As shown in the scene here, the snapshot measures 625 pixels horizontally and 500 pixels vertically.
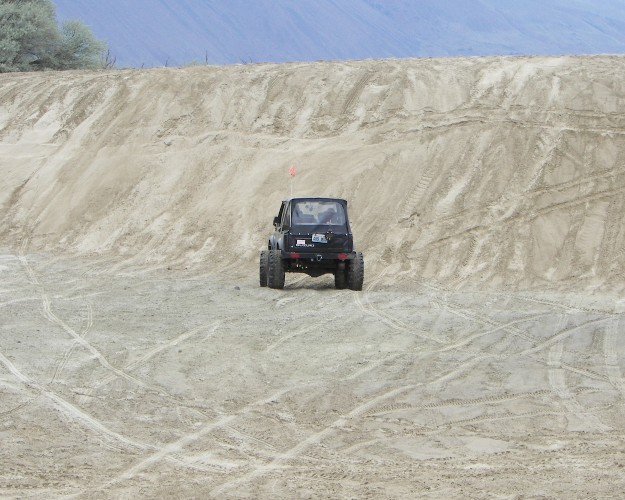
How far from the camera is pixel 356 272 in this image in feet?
69.7

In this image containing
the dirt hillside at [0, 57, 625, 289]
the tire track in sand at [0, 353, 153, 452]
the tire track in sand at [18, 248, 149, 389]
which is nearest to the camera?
the tire track in sand at [0, 353, 153, 452]

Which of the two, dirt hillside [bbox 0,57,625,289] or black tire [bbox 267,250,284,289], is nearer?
black tire [bbox 267,250,284,289]

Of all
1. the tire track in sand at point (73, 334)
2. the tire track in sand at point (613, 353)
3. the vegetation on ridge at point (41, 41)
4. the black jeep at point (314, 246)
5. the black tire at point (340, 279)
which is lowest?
the tire track in sand at point (73, 334)

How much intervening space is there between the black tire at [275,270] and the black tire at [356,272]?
129cm

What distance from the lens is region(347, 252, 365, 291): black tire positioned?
21.2m

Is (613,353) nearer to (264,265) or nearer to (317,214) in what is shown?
(317,214)

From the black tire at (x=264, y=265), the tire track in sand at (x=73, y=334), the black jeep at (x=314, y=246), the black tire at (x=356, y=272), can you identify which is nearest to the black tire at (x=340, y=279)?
the black jeep at (x=314, y=246)

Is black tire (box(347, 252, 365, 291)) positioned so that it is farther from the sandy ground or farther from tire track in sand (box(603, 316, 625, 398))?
tire track in sand (box(603, 316, 625, 398))

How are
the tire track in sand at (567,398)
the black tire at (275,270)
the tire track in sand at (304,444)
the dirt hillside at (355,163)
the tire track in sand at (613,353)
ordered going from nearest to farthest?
the tire track in sand at (304,444) < the tire track in sand at (567,398) < the tire track in sand at (613,353) < the black tire at (275,270) < the dirt hillside at (355,163)

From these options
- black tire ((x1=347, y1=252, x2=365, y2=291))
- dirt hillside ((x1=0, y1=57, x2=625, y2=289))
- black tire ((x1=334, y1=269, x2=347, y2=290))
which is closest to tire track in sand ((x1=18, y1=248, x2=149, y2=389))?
dirt hillside ((x1=0, y1=57, x2=625, y2=289))

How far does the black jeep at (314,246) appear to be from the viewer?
68.8 feet

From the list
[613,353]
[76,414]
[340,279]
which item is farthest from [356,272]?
[76,414]

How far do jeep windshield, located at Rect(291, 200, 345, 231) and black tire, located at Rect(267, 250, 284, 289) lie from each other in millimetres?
685

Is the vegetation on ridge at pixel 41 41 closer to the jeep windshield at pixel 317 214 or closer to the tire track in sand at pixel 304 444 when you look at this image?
the jeep windshield at pixel 317 214
